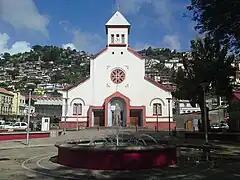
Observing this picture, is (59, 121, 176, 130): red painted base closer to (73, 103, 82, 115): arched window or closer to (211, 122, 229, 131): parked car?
(73, 103, 82, 115): arched window

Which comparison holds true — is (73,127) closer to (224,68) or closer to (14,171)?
(224,68)

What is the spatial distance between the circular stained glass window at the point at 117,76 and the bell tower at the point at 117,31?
219 inches

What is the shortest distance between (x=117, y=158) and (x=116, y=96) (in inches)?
1374

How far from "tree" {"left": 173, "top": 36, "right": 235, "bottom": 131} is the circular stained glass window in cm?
1742

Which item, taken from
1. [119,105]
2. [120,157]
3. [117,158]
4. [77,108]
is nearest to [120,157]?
[120,157]

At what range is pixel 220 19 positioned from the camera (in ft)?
48.9

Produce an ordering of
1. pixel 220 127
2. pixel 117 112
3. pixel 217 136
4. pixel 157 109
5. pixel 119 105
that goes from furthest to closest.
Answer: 1. pixel 157 109
2. pixel 119 105
3. pixel 117 112
4. pixel 220 127
5. pixel 217 136

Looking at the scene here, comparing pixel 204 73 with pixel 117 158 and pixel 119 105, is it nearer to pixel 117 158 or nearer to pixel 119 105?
pixel 117 158

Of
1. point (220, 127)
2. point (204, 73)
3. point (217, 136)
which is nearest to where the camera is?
point (217, 136)

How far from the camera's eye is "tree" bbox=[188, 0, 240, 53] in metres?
14.1

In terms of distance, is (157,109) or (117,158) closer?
(117,158)

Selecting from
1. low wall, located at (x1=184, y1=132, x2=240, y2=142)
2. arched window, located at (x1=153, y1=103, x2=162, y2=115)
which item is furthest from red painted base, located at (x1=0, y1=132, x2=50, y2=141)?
arched window, located at (x1=153, y1=103, x2=162, y2=115)

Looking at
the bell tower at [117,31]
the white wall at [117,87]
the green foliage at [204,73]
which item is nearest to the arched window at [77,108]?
the white wall at [117,87]

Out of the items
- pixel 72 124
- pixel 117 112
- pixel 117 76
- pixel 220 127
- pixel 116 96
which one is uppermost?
pixel 117 76
